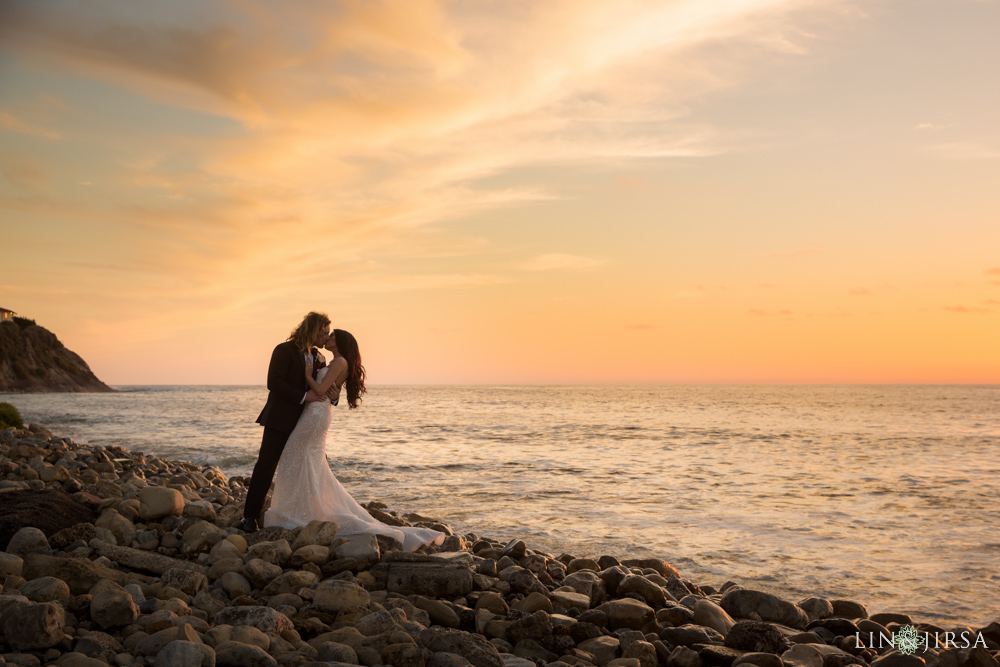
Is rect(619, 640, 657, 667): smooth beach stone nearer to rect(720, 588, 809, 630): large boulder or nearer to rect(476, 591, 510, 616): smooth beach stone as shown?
rect(476, 591, 510, 616): smooth beach stone

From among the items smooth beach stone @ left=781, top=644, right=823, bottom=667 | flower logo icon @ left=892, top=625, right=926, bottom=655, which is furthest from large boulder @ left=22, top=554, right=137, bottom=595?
flower logo icon @ left=892, top=625, right=926, bottom=655

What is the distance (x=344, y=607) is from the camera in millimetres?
5125

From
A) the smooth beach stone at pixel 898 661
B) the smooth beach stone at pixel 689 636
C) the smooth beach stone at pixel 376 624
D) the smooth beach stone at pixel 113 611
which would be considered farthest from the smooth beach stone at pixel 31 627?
the smooth beach stone at pixel 898 661

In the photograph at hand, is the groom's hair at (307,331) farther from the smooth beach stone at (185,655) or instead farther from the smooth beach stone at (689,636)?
the smooth beach stone at (689,636)

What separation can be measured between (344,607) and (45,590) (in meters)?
2.15

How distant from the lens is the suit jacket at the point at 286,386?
7266mm

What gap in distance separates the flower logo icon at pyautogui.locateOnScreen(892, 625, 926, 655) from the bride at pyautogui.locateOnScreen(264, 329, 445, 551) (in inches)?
183

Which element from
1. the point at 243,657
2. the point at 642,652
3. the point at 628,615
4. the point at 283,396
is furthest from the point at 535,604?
the point at 283,396

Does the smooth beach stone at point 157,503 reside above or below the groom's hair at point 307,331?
below

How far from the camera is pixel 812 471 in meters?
17.9

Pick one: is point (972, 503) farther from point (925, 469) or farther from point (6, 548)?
point (6, 548)

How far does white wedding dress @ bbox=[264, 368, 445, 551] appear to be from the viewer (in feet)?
23.8

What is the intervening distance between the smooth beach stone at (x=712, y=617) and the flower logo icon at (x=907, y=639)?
1.56 metres

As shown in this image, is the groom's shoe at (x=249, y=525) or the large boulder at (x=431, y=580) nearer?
the large boulder at (x=431, y=580)
